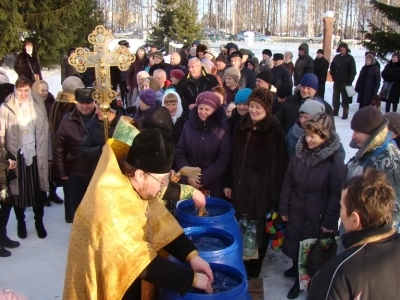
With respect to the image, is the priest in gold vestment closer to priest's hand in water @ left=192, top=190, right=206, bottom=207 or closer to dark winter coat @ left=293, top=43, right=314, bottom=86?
priest's hand in water @ left=192, top=190, right=206, bottom=207

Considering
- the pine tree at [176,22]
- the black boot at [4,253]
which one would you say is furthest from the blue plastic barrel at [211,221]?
the pine tree at [176,22]

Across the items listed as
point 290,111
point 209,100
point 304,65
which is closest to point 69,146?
point 209,100

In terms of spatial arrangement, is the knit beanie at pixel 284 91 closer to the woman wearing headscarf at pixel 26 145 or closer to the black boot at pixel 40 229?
the woman wearing headscarf at pixel 26 145

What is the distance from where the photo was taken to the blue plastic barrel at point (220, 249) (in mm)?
2438

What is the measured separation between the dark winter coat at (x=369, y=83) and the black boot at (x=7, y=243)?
8.86 metres

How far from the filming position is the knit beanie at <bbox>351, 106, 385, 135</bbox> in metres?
3.09

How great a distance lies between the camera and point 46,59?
16.0 metres

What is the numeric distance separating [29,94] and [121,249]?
3.50 meters

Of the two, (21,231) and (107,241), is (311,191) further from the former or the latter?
(21,231)

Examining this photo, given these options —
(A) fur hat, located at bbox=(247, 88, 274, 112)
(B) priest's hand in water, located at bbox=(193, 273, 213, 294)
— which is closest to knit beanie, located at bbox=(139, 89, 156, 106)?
(A) fur hat, located at bbox=(247, 88, 274, 112)

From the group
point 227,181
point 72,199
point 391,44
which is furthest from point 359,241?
point 391,44

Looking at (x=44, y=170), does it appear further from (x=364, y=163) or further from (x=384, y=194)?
(x=384, y=194)

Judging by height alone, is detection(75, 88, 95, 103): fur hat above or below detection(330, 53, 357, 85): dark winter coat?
below

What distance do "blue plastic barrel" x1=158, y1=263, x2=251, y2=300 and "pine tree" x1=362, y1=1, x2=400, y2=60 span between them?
35.0 feet
